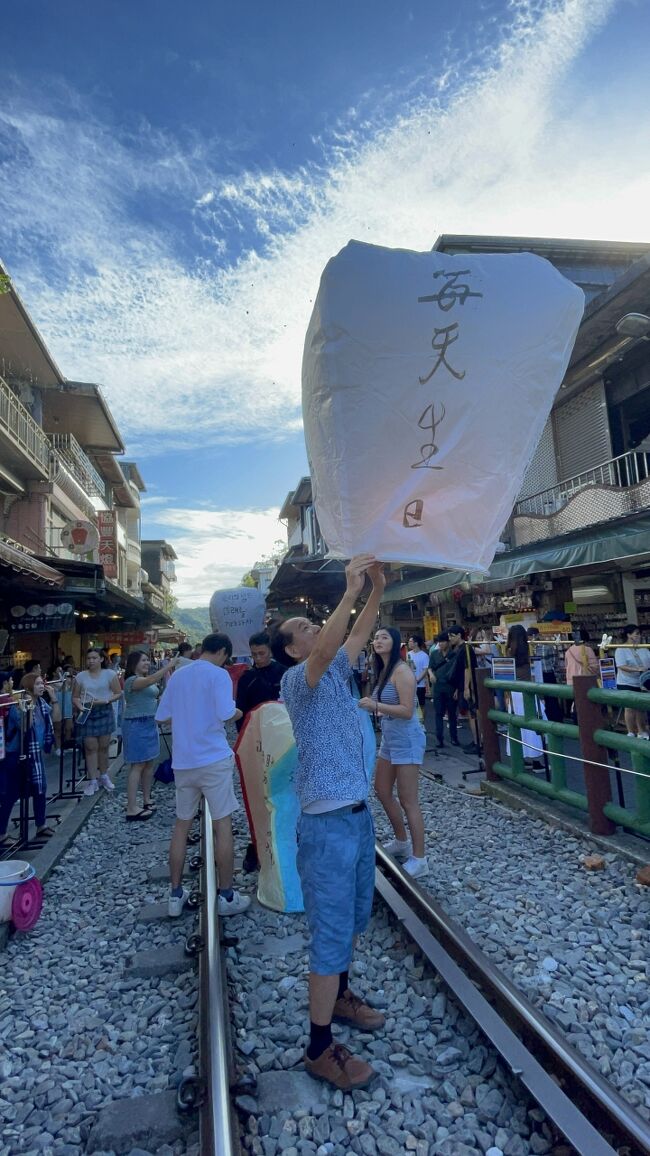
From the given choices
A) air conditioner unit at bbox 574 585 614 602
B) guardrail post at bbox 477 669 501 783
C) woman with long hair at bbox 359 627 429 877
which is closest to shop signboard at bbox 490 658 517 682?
guardrail post at bbox 477 669 501 783

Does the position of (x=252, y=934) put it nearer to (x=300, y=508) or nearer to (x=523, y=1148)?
(x=523, y=1148)

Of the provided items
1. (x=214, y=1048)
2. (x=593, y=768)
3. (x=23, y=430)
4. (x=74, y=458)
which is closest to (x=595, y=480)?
(x=593, y=768)

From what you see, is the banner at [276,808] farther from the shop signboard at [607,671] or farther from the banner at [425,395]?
the shop signboard at [607,671]

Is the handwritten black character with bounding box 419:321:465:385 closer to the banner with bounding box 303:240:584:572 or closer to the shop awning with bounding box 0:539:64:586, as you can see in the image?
the banner with bounding box 303:240:584:572

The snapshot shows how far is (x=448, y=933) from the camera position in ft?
11.4

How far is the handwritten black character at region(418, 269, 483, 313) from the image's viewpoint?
2.49 meters

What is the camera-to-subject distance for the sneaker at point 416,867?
4586 mm

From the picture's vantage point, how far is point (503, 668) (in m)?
7.16

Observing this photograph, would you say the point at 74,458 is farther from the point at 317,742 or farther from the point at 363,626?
the point at 317,742

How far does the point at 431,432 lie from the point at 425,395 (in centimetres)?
15

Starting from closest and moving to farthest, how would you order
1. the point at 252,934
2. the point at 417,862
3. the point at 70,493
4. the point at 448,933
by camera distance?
the point at 448,933 → the point at 252,934 → the point at 417,862 → the point at 70,493

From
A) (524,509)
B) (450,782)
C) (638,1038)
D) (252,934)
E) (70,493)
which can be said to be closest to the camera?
(638,1038)

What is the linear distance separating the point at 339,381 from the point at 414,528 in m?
0.67

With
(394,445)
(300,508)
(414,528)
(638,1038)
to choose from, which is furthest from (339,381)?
(300,508)
